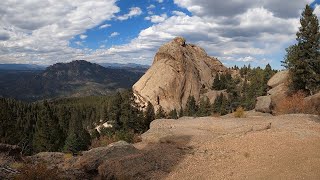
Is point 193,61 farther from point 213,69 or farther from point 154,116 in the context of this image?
point 154,116

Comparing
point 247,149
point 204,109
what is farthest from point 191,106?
point 247,149

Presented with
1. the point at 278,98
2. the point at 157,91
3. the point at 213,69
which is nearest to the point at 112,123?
the point at 157,91

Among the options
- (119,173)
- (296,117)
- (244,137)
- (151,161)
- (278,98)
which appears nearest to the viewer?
(119,173)

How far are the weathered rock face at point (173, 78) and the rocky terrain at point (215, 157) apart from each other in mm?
83843

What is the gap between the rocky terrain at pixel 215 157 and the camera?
1823 cm

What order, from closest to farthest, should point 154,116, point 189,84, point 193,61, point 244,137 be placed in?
point 244,137, point 154,116, point 189,84, point 193,61

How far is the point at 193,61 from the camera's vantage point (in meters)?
137

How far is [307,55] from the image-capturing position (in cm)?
5647

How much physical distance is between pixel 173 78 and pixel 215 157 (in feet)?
313

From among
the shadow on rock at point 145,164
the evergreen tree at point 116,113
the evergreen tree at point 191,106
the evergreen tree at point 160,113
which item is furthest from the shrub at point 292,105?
the evergreen tree at point 191,106

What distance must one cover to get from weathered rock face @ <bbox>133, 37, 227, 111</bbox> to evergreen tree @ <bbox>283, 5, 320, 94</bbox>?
59.9m

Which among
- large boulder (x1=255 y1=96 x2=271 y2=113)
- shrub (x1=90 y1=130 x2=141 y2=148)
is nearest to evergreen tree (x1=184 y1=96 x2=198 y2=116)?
large boulder (x1=255 y1=96 x2=271 y2=113)

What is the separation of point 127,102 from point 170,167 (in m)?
64.4

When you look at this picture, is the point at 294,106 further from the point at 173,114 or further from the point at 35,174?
the point at 173,114
